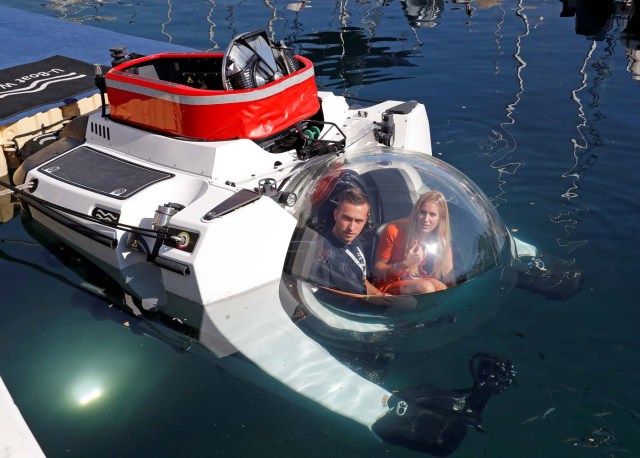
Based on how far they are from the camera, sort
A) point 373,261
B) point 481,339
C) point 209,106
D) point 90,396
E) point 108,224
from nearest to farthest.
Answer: point 90,396, point 373,261, point 481,339, point 108,224, point 209,106

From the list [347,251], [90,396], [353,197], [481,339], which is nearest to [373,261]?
[347,251]

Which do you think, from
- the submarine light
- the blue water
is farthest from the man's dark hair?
the submarine light

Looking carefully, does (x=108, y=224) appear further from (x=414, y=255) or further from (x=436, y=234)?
(x=436, y=234)

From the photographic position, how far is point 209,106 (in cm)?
557

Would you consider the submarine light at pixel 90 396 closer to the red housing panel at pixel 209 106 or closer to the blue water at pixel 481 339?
the blue water at pixel 481 339

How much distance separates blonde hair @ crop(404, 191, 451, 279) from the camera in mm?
4875

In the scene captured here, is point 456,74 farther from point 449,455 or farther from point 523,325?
point 449,455

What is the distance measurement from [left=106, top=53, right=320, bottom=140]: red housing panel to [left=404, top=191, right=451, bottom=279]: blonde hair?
152cm

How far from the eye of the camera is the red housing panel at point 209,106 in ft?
18.4

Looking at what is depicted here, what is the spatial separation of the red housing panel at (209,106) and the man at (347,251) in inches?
47.7

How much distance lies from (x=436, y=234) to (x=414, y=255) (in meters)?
0.21


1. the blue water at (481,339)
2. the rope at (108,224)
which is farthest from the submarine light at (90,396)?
the rope at (108,224)

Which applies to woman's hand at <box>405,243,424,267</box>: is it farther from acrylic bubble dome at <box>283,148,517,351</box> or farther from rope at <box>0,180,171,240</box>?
rope at <box>0,180,171,240</box>

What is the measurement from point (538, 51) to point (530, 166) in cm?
446
